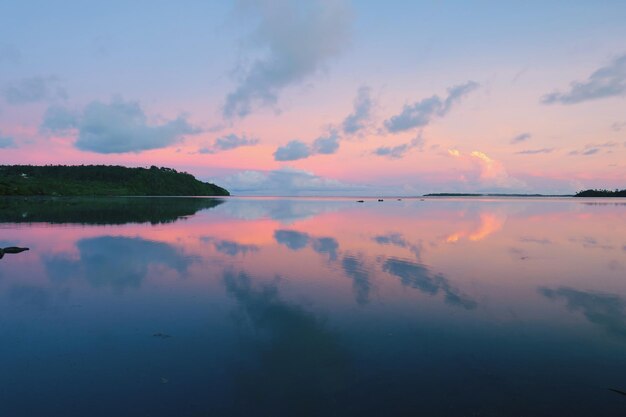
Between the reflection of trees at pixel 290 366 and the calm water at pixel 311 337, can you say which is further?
the calm water at pixel 311 337

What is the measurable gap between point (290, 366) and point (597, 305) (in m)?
13.1

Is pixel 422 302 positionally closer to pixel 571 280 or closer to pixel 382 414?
pixel 382 414

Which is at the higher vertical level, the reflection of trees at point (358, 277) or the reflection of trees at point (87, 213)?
the reflection of trees at point (87, 213)

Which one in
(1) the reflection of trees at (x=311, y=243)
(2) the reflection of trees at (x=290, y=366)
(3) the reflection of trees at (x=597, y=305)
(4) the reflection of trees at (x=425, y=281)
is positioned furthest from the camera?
(1) the reflection of trees at (x=311, y=243)

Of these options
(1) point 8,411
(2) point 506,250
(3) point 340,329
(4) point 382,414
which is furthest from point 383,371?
(2) point 506,250

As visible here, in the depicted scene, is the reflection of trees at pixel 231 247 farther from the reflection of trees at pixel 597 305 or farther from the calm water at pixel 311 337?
the reflection of trees at pixel 597 305

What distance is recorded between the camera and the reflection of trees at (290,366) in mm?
7770

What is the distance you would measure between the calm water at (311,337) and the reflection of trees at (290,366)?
45 millimetres

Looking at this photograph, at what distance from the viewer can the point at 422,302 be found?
1469 centimetres

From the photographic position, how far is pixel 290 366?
938 cm

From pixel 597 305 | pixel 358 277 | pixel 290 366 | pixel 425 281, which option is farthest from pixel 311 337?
pixel 597 305

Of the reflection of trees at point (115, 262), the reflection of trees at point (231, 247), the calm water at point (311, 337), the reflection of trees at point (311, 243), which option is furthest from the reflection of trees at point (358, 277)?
the reflection of trees at point (115, 262)

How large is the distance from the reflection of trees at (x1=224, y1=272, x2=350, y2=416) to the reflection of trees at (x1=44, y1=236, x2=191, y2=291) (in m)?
8.72

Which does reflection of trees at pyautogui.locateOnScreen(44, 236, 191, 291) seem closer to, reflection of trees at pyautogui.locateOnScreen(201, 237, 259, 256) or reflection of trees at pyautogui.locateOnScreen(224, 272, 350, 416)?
reflection of trees at pyautogui.locateOnScreen(201, 237, 259, 256)
